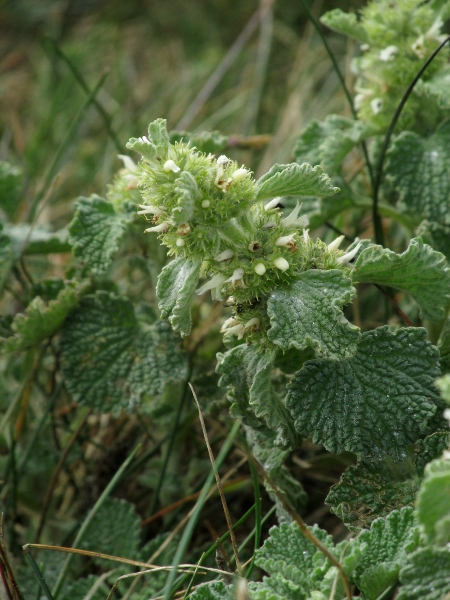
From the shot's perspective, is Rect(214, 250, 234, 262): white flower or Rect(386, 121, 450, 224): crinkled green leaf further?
Rect(386, 121, 450, 224): crinkled green leaf

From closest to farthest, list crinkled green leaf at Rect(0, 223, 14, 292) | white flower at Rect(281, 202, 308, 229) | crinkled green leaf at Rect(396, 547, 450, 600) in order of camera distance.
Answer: crinkled green leaf at Rect(396, 547, 450, 600) < white flower at Rect(281, 202, 308, 229) < crinkled green leaf at Rect(0, 223, 14, 292)

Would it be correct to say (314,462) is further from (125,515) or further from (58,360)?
(58,360)

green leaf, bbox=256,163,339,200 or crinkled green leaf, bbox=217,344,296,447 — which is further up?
green leaf, bbox=256,163,339,200

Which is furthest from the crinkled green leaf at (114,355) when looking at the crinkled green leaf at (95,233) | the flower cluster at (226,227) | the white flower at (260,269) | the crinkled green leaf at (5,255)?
the white flower at (260,269)

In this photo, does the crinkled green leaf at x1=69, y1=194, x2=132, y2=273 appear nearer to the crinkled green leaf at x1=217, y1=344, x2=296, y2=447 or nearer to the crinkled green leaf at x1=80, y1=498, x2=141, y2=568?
the crinkled green leaf at x1=217, y1=344, x2=296, y2=447

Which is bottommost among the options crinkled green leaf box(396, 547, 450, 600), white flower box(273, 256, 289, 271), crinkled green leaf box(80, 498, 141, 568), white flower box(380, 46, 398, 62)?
crinkled green leaf box(80, 498, 141, 568)

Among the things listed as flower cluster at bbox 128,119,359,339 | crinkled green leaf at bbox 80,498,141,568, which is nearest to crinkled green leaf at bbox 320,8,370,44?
flower cluster at bbox 128,119,359,339

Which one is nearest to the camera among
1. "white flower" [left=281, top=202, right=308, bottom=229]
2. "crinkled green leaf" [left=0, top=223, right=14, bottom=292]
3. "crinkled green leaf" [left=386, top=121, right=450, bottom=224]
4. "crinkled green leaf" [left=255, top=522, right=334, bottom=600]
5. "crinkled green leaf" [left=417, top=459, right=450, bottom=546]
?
"crinkled green leaf" [left=417, top=459, right=450, bottom=546]
